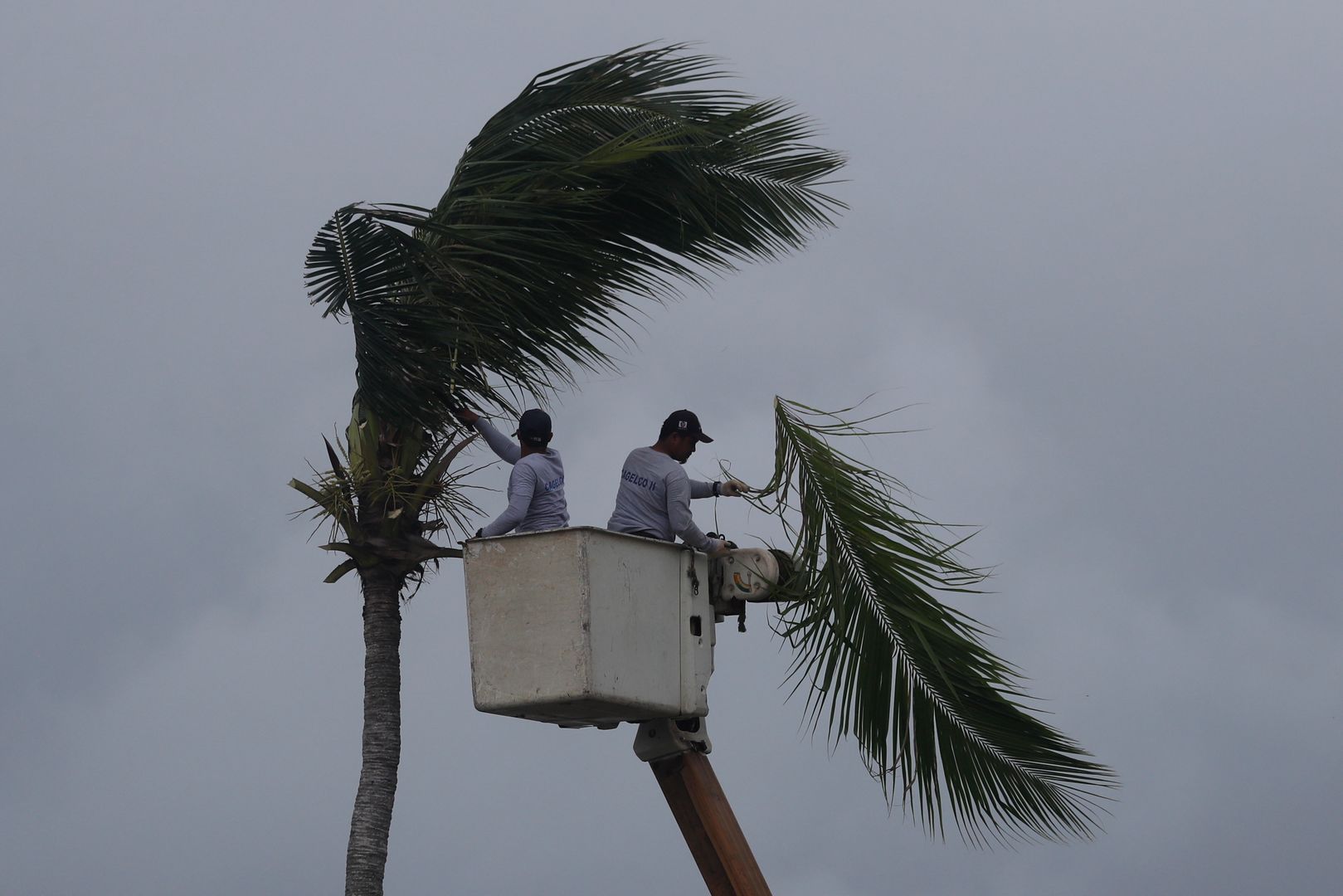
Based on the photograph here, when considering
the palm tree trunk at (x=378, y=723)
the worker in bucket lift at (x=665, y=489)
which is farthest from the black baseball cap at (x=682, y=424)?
the palm tree trunk at (x=378, y=723)

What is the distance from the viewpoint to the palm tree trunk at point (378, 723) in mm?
12641

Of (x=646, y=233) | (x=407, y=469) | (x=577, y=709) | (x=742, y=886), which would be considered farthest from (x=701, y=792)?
(x=646, y=233)

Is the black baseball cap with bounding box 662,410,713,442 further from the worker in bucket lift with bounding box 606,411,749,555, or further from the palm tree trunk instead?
the palm tree trunk

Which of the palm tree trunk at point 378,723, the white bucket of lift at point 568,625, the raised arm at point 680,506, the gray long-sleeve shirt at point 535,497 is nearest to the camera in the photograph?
the white bucket of lift at point 568,625

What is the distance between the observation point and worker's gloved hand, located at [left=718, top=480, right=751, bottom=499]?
454 inches

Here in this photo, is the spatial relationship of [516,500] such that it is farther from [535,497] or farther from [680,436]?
[680,436]

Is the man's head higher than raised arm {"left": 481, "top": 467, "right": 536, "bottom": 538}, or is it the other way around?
the man's head

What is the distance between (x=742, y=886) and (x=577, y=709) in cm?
A: 184

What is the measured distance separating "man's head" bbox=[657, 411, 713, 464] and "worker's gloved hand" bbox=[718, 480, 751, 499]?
0.26m

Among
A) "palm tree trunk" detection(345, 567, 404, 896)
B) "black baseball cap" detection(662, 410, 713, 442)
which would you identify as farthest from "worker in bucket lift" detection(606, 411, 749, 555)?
"palm tree trunk" detection(345, 567, 404, 896)

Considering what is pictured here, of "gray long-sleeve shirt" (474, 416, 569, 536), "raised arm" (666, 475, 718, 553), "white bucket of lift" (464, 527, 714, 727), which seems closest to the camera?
"white bucket of lift" (464, 527, 714, 727)

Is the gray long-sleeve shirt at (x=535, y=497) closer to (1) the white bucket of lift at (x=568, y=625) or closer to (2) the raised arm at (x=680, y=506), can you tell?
(1) the white bucket of lift at (x=568, y=625)

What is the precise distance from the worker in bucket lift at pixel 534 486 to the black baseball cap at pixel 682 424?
65cm

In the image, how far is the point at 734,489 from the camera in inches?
454
